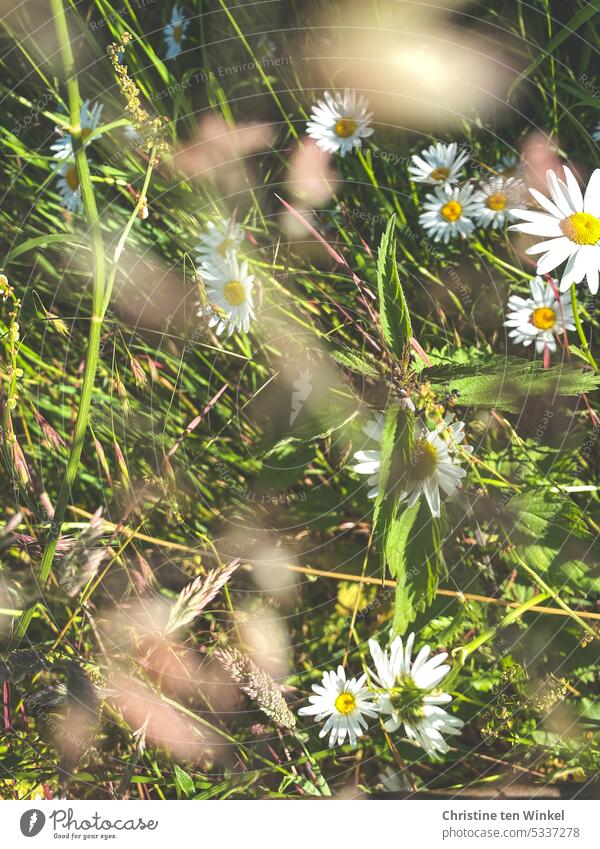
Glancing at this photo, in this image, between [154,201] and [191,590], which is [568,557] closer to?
[191,590]

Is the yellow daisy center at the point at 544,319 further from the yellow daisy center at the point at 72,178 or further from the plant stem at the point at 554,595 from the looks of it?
the yellow daisy center at the point at 72,178

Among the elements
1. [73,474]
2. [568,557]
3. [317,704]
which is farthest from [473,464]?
[73,474]

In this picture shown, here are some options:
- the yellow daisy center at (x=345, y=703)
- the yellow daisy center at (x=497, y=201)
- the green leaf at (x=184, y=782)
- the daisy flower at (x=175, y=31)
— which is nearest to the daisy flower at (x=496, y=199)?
the yellow daisy center at (x=497, y=201)

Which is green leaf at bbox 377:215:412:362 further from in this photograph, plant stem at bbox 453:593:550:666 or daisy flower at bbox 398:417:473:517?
plant stem at bbox 453:593:550:666

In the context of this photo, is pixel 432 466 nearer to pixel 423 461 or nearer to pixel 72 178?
pixel 423 461
